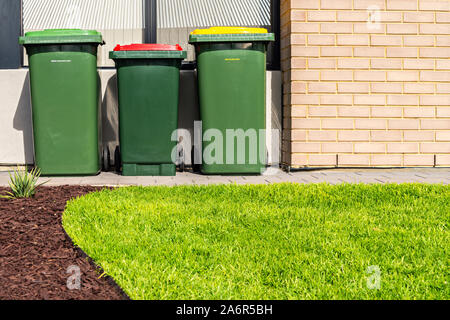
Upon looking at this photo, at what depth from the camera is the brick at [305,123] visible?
515 centimetres

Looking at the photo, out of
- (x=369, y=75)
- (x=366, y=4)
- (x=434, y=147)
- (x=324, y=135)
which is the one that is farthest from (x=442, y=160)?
(x=366, y=4)

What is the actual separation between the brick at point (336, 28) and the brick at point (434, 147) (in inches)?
60.1

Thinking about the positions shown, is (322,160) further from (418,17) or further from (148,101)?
(148,101)

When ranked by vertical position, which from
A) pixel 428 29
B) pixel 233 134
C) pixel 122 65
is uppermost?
pixel 428 29

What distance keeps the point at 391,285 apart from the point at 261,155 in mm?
3034

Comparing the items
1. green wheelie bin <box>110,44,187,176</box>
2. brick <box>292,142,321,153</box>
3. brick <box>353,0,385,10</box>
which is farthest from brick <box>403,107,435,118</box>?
green wheelie bin <box>110,44,187,176</box>

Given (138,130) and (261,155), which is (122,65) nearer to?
(138,130)

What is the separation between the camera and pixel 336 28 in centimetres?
513

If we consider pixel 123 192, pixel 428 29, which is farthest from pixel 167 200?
pixel 428 29

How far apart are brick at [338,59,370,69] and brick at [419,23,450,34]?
2.32ft

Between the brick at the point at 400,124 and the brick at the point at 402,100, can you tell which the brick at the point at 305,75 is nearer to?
the brick at the point at 402,100

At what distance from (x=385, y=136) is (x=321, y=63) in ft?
3.55

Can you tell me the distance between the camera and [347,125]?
5.18 m

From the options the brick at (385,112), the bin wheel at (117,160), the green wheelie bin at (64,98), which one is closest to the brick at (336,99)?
the brick at (385,112)
